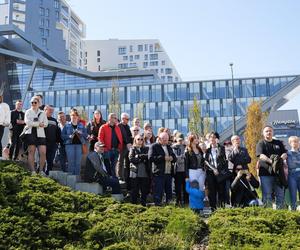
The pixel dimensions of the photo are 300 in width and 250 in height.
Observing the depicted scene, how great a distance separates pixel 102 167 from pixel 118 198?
0.75 meters

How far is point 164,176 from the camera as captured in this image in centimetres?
918

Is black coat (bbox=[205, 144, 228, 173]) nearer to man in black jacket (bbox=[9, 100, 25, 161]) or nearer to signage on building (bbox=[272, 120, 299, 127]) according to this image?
man in black jacket (bbox=[9, 100, 25, 161])

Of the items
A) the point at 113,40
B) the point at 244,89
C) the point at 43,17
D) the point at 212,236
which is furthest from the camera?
the point at 113,40

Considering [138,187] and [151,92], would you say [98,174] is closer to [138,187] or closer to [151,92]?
[138,187]

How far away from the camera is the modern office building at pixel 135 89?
60156 millimetres

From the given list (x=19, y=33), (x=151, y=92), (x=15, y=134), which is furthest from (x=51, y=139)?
(x=19, y=33)

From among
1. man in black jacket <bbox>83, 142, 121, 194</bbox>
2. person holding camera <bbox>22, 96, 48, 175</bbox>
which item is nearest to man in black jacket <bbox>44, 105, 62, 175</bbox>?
person holding camera <bbox>22, 96, 48, 175</bbox>

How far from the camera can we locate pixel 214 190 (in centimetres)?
916

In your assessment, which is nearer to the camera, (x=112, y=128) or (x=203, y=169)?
(x=203, y=169)

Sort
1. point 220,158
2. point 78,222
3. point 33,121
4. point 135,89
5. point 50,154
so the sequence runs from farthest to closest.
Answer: point 135,89
point 50,154
point 220,158
point 33,121
point 78,222

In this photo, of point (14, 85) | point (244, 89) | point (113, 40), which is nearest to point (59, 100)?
point (14, 85)

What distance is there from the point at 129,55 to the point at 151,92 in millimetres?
50184

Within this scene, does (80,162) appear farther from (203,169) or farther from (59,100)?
(59,100)

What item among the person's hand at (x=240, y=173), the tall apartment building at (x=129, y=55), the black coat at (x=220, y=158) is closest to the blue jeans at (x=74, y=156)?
the black coat at (x=220, y=158)
